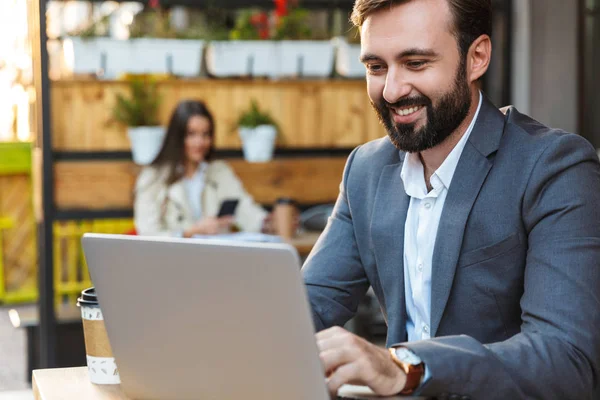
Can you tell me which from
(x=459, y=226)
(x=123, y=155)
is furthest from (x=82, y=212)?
(x=459, y=226)

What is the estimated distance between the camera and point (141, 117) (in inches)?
183

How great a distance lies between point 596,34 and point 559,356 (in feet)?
13.1

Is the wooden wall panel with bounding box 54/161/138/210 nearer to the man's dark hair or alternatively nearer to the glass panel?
the glass panel

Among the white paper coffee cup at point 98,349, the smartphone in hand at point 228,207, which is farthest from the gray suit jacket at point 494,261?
the smartphone in hand at point 228,207

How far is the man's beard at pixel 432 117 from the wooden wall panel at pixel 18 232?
19.4 ft

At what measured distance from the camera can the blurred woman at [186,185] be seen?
438cm

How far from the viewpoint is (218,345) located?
124 centimetres

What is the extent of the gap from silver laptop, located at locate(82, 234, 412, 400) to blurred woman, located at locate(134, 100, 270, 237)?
2.92m

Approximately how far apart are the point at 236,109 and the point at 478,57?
3145 mm

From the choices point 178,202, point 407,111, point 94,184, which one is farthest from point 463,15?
point 94,184

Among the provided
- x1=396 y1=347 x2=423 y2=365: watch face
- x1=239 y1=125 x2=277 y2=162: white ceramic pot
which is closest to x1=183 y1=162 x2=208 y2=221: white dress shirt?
x1=239 y1=125 x2=277 y2=162: white ceramic pot

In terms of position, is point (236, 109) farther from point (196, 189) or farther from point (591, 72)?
point (591, 72)

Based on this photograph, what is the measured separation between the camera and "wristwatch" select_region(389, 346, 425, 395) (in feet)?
4.17

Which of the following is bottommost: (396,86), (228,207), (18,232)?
(18,232)
